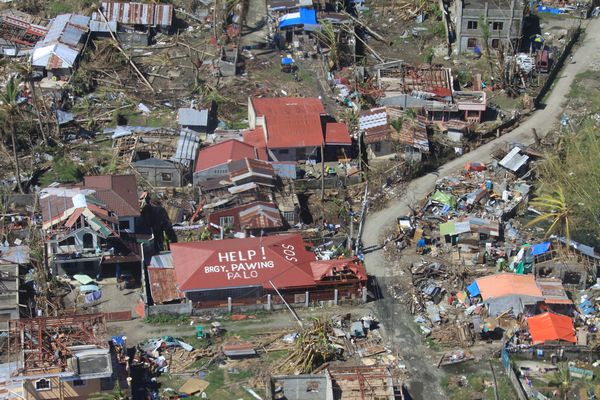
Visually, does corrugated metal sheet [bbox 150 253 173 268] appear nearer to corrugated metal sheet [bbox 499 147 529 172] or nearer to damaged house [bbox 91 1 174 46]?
corrugated metal sheet [bbox 499 147 529 172]

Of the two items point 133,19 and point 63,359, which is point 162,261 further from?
point 133,19

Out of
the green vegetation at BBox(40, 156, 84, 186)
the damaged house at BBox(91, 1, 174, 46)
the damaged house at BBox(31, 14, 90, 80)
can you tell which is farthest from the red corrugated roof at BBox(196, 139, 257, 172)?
the damaged house at BBox(91, 1, 174, 46)

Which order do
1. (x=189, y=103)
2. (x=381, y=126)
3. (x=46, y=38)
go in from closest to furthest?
1. (x=381, y=126)
2. (x=189, y=103)
3. (x=46, y=38)

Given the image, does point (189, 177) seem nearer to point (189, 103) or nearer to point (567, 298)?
point (189, 103)

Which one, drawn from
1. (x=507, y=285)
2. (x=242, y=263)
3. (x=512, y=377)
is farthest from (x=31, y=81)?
(x=512, y=377)

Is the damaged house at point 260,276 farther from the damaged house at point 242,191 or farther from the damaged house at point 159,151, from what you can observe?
the damaged house at point 159,151

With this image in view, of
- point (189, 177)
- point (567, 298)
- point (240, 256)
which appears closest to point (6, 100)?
point (189, 177)
